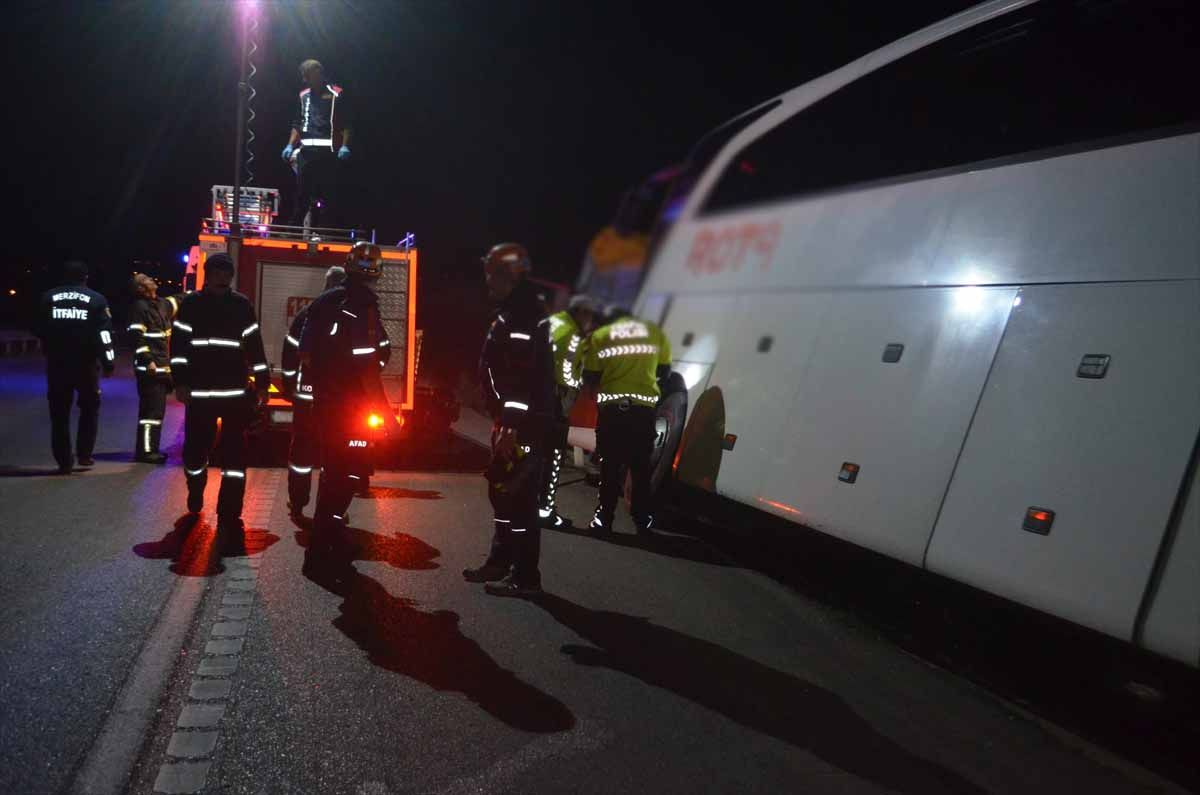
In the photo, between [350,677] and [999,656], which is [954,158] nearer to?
[999,656]

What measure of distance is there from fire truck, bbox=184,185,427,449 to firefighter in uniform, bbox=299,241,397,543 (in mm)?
4244

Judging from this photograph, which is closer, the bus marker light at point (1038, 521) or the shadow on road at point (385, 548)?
the bus marker light at point (1038, 521)

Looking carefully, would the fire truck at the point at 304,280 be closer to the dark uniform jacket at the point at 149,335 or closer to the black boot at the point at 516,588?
the dark uniform jacket at the point at 149,335

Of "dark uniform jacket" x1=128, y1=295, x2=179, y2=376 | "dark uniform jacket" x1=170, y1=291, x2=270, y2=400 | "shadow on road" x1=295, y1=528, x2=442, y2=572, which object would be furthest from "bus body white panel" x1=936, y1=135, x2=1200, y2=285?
"dark uniform jacket" x1=128, y1=295, x2=179, y2=376

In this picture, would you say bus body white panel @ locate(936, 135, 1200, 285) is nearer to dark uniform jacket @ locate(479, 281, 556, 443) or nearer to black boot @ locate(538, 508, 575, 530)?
dark uniform jacket @ locate(479, 281, 556, 443)

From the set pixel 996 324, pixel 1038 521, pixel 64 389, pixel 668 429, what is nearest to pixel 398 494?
pixel 668 429

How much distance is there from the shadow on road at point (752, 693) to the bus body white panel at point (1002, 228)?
2.59m

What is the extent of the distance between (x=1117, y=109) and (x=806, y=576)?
3530 mm

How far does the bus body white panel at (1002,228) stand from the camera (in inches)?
185

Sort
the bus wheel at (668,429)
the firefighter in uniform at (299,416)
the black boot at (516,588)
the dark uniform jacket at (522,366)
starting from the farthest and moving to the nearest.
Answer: the bus wheel at (668,429)
the firefighter in uniform at (299,416)
the black boot at (516,588)
the dark uniform jacket at (522,366)

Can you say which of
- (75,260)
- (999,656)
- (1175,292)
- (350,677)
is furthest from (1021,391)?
(75,260)

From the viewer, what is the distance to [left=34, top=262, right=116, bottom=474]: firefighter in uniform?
28.5 ft

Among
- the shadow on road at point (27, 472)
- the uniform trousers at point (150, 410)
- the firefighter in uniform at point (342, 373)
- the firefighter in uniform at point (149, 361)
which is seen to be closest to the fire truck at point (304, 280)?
the firefighter in uniform at point (149, 361)

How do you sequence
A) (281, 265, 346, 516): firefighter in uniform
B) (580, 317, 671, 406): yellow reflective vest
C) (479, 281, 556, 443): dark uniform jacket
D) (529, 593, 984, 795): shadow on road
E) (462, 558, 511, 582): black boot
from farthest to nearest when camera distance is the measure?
(580, 317, 671, 406): yellow reflective vest, (281, 265, 346, 516): firefighter in uniform, (462, 558, 511, 582): black boot, (479, 281, 556, 443): dark uniform jacket, (529, 593, 984, 795): shadow on road
